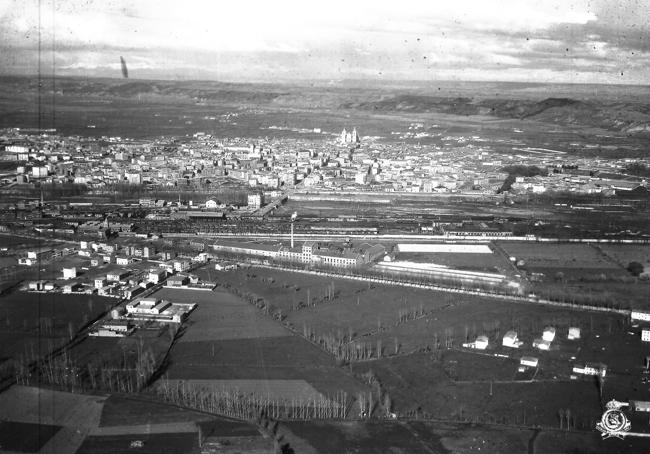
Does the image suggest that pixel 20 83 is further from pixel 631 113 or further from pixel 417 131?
pixel 631 113

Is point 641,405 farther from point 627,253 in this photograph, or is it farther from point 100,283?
point 100,283

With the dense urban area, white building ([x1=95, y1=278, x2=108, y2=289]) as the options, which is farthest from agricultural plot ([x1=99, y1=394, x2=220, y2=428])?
white building ([x1=95, y1=278, x2=108, y2=289])

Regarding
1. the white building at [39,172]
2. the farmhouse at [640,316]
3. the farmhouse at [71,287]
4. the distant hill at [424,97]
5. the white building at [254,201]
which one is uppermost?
the distant hill at [424,97]

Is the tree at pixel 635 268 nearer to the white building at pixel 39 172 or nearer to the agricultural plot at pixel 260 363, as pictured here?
the agricultural plot at pixel 260 363

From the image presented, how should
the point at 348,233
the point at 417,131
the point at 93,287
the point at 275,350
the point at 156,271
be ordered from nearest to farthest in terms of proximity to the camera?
the point at 275,350 → the point at 93,287 → the point at 156,271 → the point at 348,233 → the point at 417,131

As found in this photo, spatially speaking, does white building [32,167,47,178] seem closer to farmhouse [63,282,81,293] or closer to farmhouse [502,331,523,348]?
farmhouse [63,282,81,293]

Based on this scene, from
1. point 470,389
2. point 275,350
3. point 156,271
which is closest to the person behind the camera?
point 470,389

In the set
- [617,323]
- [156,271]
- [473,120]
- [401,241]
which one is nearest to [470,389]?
[617,323]

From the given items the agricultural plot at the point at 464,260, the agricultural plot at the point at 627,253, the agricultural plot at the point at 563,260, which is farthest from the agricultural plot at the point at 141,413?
the agricultural plot at the point at 627,253

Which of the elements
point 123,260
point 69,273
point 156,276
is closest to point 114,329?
point 156,276
